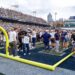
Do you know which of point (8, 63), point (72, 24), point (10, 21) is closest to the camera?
point (8, 63)

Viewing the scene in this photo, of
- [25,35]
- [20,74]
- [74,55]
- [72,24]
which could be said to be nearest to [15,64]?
[20,74]

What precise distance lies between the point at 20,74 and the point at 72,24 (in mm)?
82744

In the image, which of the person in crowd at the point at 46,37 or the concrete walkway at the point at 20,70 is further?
the person in crowd at the point at 46,37

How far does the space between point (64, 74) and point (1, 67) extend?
6.72 feet

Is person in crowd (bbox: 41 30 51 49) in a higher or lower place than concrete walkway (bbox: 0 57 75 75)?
higher

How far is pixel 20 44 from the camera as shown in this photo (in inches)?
512

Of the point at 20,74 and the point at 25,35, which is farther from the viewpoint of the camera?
the point at 25,35

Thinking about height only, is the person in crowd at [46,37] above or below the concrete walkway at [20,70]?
above

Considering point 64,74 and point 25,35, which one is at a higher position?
point 25,35

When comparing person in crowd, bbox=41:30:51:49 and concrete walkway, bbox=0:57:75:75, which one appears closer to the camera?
concrete walkway, bbox=0:57:75:75

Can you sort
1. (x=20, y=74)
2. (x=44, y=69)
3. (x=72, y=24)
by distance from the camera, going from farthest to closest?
(x=72, y=24) → (x=44, y=69) → (x=20, y=74)

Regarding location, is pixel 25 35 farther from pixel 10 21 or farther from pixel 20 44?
pixel 10 21

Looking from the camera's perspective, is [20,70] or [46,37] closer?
[20,70]

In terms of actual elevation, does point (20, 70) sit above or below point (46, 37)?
below
